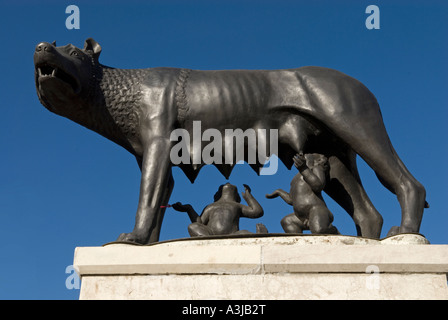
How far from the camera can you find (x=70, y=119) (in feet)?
21.3

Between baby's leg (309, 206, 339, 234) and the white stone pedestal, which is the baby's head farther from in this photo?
the white stone pedestal

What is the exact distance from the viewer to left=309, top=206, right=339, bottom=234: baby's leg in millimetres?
6094

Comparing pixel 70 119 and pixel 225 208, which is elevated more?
pixel 70 119

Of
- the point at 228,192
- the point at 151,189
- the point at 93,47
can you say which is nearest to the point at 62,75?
the point at 93,47

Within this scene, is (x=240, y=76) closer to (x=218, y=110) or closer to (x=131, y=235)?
(x=218, y=110)

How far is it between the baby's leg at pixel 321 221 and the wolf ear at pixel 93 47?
256 cm

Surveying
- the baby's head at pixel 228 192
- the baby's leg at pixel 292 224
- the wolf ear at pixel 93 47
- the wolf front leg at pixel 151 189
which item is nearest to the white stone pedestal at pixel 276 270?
the wolf front leg at pixel 151 189

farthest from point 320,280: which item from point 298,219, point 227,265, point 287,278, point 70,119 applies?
point 70,119

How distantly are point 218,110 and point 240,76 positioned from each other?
0.47 m

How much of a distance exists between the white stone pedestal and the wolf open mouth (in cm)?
173

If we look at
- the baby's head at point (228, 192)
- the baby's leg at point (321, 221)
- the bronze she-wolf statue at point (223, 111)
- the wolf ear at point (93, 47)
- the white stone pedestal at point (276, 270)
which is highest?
the wolf ear at point (93, 47)

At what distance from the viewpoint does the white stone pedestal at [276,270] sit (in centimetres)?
512

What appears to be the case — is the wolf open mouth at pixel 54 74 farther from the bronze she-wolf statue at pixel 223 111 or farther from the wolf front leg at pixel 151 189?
the wolf front leg at pixel 151 189

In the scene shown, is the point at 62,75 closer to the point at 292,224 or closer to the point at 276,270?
the point at 292,224
